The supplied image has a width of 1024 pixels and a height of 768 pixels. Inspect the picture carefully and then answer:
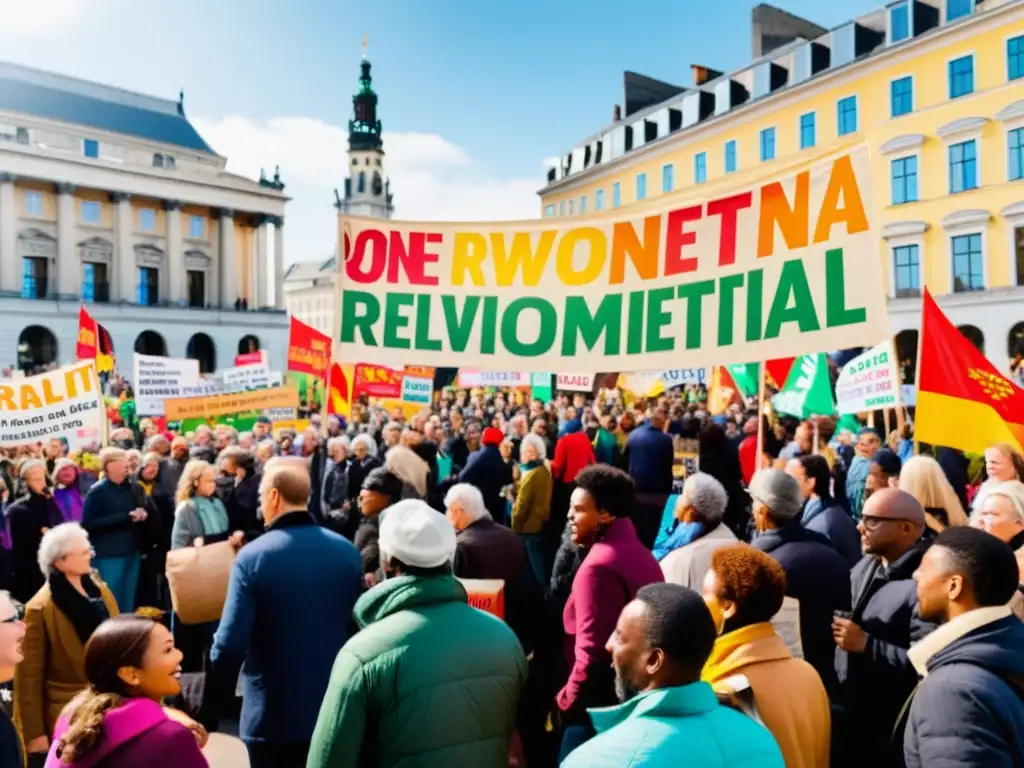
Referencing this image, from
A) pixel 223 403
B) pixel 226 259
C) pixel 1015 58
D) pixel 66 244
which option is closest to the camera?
pixel 223 403

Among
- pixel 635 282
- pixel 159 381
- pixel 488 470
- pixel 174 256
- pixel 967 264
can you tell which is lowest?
pixel 488 470

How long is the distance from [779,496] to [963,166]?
30.4 m

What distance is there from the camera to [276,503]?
12.3 feet

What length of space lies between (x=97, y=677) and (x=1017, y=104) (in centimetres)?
3154

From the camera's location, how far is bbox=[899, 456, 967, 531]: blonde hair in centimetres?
460

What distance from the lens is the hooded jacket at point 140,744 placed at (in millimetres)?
2256

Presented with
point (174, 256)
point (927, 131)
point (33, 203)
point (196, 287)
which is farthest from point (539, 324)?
point (196, 287)

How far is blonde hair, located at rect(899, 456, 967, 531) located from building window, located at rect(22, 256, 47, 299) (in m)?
55.3

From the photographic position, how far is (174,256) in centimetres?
5797

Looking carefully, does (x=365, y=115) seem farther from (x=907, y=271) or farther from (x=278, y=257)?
(x=907, y=271)

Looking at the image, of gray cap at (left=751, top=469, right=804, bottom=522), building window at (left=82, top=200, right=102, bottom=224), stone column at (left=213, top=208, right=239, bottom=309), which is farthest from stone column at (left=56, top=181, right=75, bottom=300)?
gray cap at (left=751, top=469, right=804, bottom=522)

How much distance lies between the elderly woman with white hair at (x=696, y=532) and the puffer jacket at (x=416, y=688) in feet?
5.26

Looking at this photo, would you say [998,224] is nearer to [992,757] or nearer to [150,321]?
[992,757]

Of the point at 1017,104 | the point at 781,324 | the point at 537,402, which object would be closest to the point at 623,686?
the point at 781,324
